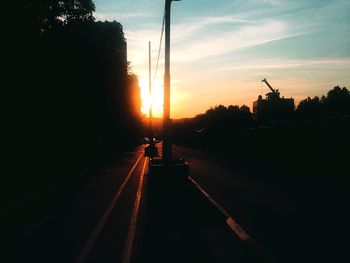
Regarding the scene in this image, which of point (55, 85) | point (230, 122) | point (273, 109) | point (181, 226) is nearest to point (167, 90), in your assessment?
point (181, 226)

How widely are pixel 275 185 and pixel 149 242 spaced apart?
10.1 m

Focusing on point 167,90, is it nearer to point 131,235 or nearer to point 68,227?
point 68,227

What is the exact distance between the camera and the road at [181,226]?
7.68m

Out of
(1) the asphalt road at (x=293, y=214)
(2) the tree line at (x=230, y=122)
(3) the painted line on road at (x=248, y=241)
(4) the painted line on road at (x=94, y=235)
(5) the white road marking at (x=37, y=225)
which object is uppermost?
(2) the tree line at (x=230, y=122)

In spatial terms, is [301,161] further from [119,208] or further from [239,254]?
[239,254]

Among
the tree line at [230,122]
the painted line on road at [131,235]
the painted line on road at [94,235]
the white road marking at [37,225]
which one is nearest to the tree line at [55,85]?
the painted line on road at [94,235]

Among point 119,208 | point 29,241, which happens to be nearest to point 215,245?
point 29,241

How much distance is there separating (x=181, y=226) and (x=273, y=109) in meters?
75.6

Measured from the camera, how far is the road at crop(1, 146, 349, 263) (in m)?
7.68

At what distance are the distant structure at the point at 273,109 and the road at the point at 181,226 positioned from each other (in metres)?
65.9

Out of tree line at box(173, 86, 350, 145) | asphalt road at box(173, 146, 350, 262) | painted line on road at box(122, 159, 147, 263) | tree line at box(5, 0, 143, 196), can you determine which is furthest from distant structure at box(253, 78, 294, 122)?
painted line on road at box(122, 159, 147, 263)

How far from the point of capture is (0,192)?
16.7 m

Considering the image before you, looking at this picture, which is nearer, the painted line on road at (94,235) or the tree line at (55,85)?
the painted line on road at (94,235)

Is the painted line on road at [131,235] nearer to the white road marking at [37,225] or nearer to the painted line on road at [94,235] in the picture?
the painted line on road at [94,235]
